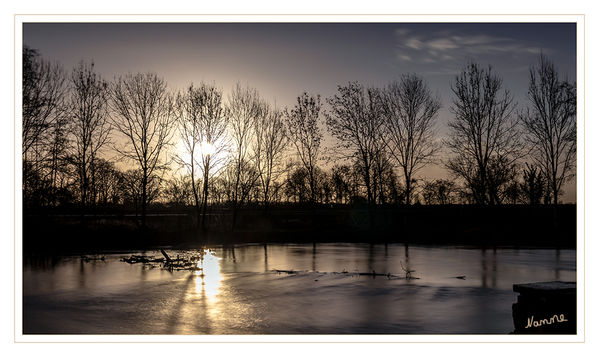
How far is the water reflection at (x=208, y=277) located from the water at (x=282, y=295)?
1.1 inches

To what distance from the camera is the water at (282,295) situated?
10000 mm

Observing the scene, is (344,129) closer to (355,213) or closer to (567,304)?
(355,213)

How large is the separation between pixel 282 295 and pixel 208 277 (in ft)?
14.2

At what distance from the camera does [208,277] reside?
669 inches
